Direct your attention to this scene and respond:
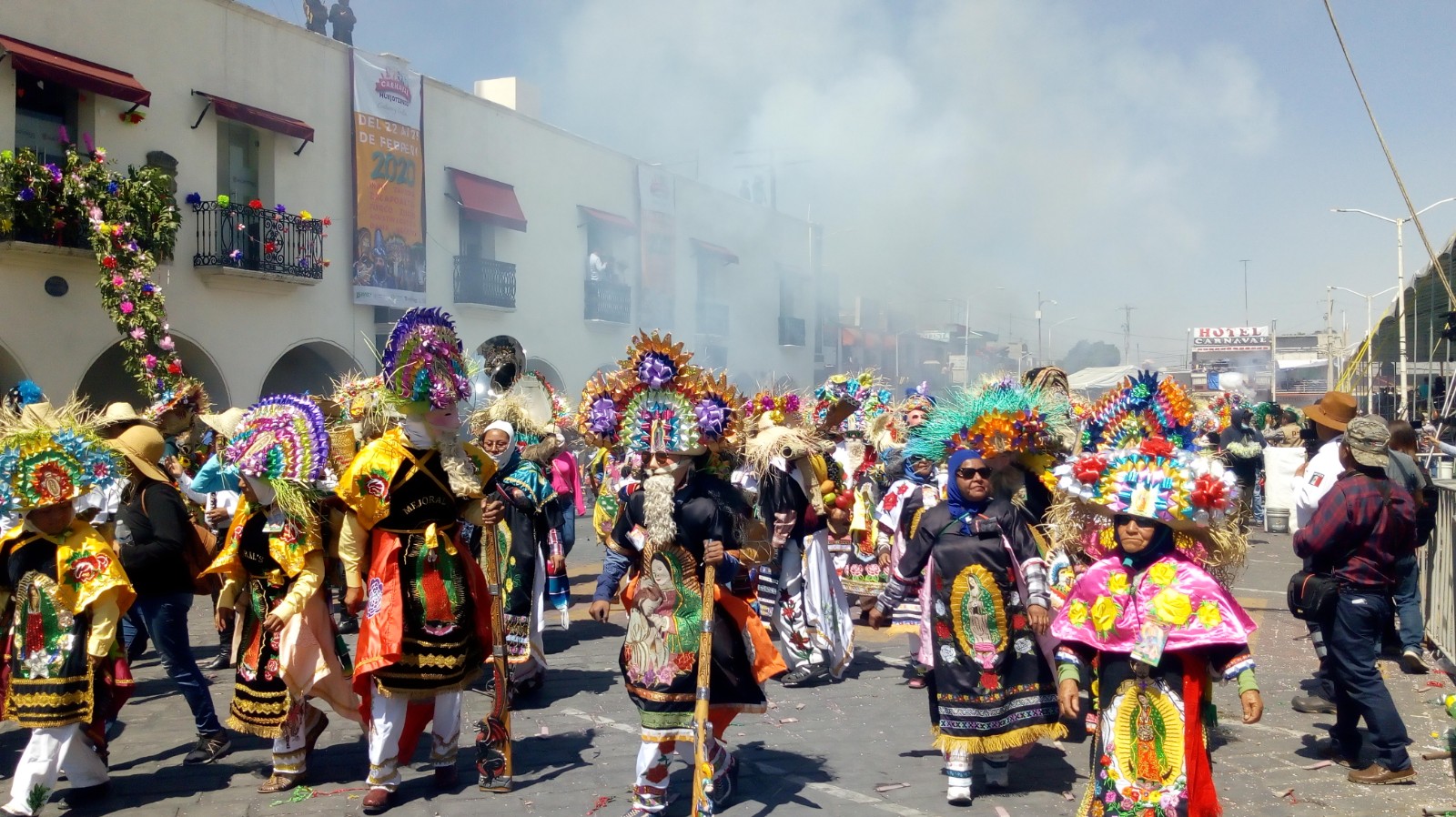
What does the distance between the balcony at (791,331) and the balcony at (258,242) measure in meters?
19.1

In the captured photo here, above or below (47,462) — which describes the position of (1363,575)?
below

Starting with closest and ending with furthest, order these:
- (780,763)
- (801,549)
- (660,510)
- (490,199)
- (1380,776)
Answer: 1. (660,510)
2. (1380,776)
3. (780,763)
4. (801,549)
5. (490,199)

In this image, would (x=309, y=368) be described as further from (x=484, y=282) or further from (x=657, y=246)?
(x=657, y=246)

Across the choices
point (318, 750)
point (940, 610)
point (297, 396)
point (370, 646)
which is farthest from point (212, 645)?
point (940, 610)

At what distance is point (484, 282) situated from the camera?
72.2ft

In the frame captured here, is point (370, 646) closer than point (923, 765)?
Yes

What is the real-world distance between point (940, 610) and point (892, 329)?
45.8m

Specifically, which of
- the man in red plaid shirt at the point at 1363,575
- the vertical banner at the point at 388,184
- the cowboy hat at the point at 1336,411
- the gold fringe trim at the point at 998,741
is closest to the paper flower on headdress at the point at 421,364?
the gold fringe trim at the point at 998,741

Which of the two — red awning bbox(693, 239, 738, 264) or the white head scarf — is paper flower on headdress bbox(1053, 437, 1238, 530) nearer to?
the white head scarf

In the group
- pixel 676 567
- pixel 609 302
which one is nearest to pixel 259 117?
pixel 609 302

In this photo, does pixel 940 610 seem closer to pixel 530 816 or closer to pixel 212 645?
pixel 530 816

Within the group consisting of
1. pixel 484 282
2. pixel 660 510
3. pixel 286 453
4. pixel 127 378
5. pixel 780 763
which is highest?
pixel 484 282

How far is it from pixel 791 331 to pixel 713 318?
5539 millimetres

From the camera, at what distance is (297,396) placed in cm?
603
